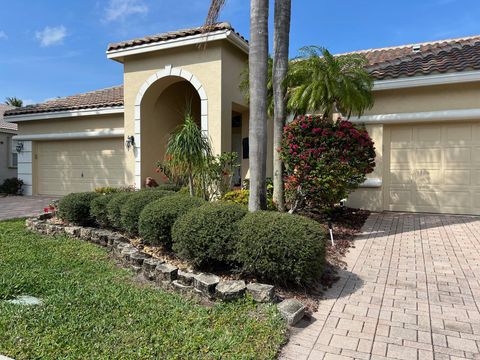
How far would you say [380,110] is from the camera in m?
9.58

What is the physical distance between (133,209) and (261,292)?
3478 mm

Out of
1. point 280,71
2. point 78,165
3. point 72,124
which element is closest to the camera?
point 280,71

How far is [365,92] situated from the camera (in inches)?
288

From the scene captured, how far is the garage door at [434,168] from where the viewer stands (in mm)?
8961

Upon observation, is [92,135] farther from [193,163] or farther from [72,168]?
[193,163]

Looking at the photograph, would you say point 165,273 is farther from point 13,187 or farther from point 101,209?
point 13,187

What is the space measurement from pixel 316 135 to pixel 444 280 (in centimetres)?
320

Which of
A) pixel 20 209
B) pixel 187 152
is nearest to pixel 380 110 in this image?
pixel 187 152

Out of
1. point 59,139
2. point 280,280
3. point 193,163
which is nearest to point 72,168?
point 59,139

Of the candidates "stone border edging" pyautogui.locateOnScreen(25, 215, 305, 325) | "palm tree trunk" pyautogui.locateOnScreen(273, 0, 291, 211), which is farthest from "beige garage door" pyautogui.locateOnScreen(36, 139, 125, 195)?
"palm tree trunk" pyautogui.locateOnScreen(273, 0, 291, 211)

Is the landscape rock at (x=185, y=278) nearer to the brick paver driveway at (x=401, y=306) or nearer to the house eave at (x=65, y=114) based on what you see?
the brick paver driveway at (x=401, y=306)

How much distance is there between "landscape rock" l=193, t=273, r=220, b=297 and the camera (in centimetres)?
414

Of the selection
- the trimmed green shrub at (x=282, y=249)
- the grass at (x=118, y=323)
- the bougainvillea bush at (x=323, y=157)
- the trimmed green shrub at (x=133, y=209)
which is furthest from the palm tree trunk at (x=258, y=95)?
the grass at (x=118, y=323)

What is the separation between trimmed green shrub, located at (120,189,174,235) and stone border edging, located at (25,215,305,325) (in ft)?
0.84
